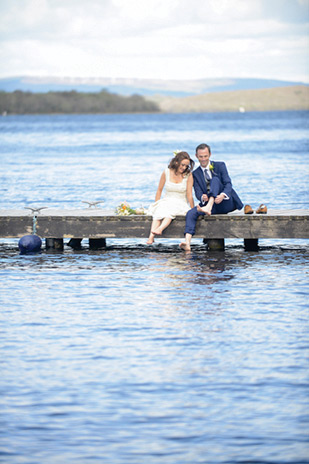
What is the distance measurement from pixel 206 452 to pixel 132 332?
3.02 metres

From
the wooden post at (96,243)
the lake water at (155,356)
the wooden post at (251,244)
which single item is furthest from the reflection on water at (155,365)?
the wooden post at (96,243)

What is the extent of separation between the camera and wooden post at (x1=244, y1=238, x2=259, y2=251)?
14.6m

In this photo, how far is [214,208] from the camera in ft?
44.3

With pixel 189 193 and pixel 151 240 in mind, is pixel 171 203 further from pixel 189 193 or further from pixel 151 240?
pixel 151 240

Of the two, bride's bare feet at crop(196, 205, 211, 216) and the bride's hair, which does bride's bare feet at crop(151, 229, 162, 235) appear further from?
the bride's hair

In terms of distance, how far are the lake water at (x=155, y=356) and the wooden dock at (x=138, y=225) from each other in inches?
15.8

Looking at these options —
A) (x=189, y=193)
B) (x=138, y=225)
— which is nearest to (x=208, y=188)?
(x=189, y=193)

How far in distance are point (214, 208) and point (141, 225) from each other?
3.98 ft

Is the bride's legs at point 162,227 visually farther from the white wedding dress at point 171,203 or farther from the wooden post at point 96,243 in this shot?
the wooden post at point 96,243

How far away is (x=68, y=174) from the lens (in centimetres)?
3978

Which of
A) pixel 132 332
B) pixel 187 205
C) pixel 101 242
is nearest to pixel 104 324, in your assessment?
pixel 132 332

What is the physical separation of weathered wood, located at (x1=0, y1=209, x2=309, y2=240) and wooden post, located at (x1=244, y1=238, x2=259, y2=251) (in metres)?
0.87

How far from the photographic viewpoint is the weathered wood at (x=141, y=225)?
13344 mm

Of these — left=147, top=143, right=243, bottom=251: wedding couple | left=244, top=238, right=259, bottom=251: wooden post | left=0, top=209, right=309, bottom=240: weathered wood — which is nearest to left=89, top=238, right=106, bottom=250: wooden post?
left=0, top=209, right=309, bottom=240: weathered wood
